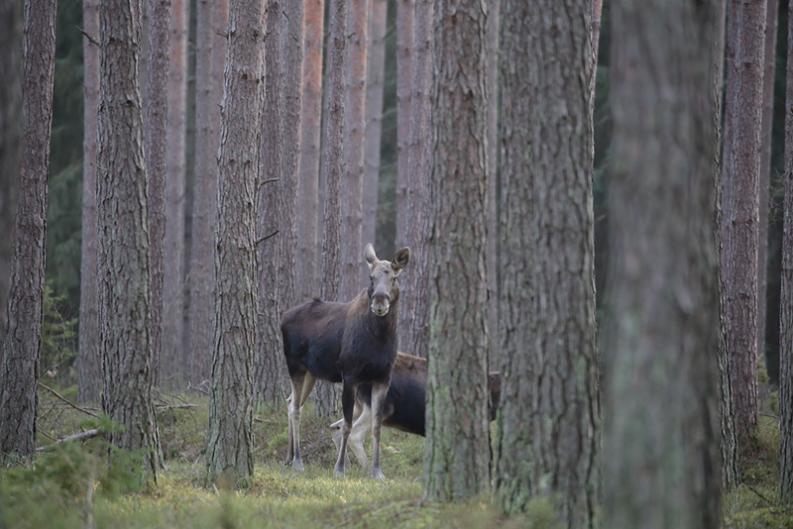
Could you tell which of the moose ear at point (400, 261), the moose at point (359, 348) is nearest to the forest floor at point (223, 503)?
the moose at point (359, 348)

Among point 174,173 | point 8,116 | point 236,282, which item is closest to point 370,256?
point 236,282

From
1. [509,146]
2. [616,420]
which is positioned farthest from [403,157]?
[616,420]

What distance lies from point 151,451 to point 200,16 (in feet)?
59.1

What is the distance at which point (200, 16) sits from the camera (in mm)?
Answer: 26906

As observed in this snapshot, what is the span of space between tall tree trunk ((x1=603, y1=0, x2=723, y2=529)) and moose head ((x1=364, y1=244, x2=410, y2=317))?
9112 millimetres

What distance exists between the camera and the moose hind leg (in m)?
15.1

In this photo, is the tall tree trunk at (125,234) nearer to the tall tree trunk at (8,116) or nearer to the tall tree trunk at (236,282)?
the tall tree trunk at (236,282)

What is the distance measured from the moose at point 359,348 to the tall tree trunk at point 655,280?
9.08 m

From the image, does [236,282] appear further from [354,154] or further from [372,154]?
[372,154]

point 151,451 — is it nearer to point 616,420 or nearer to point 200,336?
point 616,420

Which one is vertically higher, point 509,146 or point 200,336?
point 509,146

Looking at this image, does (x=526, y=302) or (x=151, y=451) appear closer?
(x=526, y=302)

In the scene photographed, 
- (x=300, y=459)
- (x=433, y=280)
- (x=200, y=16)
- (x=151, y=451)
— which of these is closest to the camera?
(x=433, y=280)

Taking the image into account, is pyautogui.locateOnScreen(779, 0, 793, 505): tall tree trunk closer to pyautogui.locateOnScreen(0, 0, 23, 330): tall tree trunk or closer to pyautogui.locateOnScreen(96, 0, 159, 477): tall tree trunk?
pyautogui.locateOnScreen(96, 0, 159, 477): tall tree trunk
